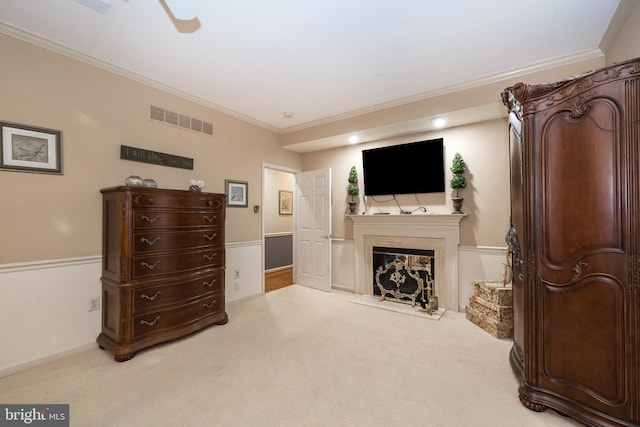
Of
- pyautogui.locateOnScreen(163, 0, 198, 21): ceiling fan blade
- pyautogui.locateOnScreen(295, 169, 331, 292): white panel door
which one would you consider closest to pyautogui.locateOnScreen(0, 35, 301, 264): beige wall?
pyautogui.locateOnScreen(163, 0, 198, 21): ceiling fan blade

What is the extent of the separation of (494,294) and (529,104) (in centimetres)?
203

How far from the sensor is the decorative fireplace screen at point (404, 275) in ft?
12.6

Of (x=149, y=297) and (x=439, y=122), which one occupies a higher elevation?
(x=439, y=122)

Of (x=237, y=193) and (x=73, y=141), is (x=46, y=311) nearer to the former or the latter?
(x=73, y=141)

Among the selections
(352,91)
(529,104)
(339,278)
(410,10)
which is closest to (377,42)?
(410,10)

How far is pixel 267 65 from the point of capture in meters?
2.70

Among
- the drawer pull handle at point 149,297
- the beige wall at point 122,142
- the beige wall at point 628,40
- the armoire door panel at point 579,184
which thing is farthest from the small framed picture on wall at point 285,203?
the beige wall at point 628,40

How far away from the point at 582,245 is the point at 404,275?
2.53m

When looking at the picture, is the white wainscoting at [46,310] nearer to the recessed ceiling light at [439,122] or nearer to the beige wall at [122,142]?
the beige wall at [122,142]

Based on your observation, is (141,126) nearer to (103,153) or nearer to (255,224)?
(103,153)

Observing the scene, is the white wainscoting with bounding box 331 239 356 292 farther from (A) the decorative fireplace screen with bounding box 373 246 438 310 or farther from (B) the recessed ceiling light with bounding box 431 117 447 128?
(B) the recessed ceiling light with bounding box 431 117 447 128

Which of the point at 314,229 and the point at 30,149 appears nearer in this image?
the point at 30,149

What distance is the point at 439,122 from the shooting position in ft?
11.5

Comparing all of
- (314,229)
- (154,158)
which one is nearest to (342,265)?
(314,229)
